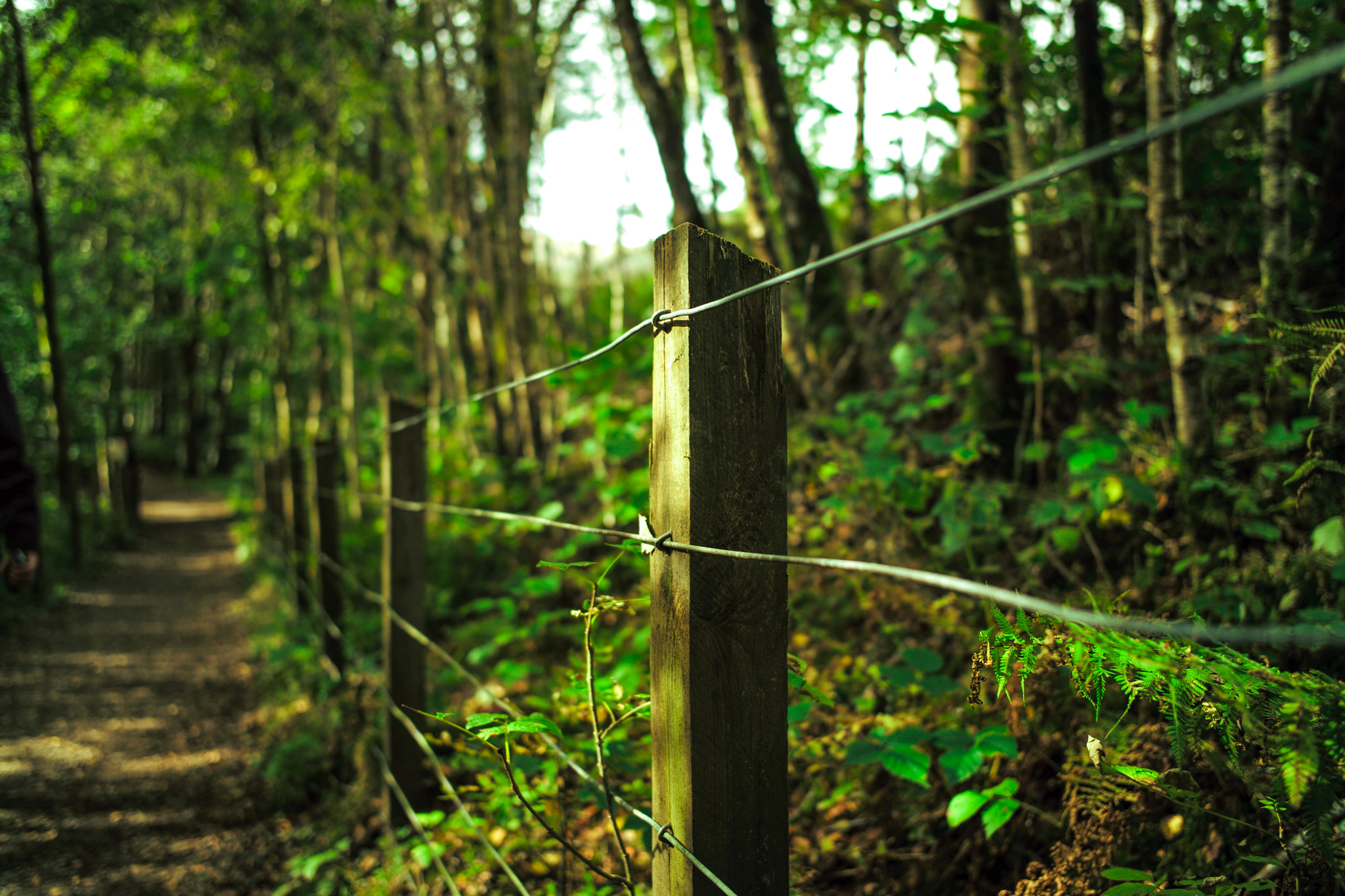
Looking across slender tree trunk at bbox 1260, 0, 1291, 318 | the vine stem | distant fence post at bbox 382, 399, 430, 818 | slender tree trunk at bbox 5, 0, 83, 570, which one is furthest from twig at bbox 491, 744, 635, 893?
slender tree trunk at bbox 5, 0, 83, 570

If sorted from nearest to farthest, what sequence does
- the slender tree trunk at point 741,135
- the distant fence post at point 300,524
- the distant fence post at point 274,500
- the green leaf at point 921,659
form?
the green leaf at point 921,659, the slender tree trunk at point 741,135, the distant fence post at point 300,524, the distant fence post at point 274,500

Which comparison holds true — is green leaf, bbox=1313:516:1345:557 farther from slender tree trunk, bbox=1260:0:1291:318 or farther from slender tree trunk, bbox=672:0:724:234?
slender tree trunk, bbox=672:0:724:234

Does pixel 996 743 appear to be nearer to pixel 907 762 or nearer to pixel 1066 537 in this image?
pixel 907 762

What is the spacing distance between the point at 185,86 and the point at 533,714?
11.6m

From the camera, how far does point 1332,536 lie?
1.71m

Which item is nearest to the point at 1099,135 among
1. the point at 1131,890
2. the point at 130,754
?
the point at 1131,890

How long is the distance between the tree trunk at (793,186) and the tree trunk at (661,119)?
24.7 inches

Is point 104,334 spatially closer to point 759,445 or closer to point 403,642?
point 403,642

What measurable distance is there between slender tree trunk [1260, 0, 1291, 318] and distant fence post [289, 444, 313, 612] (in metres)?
6.48

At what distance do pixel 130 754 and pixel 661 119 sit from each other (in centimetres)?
569

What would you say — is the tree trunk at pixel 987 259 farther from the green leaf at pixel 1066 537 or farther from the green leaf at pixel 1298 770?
the green leaf at pixel 1298 770

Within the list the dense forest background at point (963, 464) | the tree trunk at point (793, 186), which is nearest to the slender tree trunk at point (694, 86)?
the dense forest background at point (963, 464)

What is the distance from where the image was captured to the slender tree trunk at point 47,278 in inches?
354

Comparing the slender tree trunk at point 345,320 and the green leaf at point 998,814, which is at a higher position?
the slender tree trunk at point 345,320
